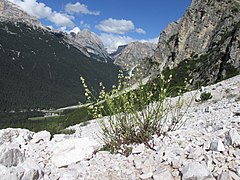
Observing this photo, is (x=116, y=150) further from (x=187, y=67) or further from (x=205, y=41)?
(x=205, y=41)

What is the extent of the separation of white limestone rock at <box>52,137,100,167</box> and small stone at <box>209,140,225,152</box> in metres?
2.64

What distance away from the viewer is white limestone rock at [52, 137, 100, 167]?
666 cm

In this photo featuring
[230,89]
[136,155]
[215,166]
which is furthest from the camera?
[230,89]

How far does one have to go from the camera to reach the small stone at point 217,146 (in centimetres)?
548

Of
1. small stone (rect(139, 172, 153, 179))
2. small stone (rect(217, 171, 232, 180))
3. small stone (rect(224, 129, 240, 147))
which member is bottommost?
small stone (rect(139, 172, 153, 179))

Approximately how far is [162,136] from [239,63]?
131 feet

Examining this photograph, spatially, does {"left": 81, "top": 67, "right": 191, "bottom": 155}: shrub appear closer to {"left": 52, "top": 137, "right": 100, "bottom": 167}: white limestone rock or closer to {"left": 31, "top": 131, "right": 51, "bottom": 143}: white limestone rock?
{"left": 52, "top": 137, "right": 100, "bottom": 167}: white limestone rock

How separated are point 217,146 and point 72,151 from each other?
3104 mm

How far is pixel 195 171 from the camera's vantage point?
5055 millimetres

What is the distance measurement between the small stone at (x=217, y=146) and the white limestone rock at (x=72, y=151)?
2639 mm

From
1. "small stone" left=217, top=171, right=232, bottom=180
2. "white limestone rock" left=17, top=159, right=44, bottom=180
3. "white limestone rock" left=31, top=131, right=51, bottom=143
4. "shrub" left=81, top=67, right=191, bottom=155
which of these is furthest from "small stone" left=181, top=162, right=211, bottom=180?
"white limestone rock" left=31, top=131, right=51, bottom=143

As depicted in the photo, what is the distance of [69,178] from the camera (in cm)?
570

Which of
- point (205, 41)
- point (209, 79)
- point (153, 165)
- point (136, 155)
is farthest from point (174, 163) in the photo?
A: point (205, 41)

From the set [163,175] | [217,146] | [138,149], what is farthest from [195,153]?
[138,149]
